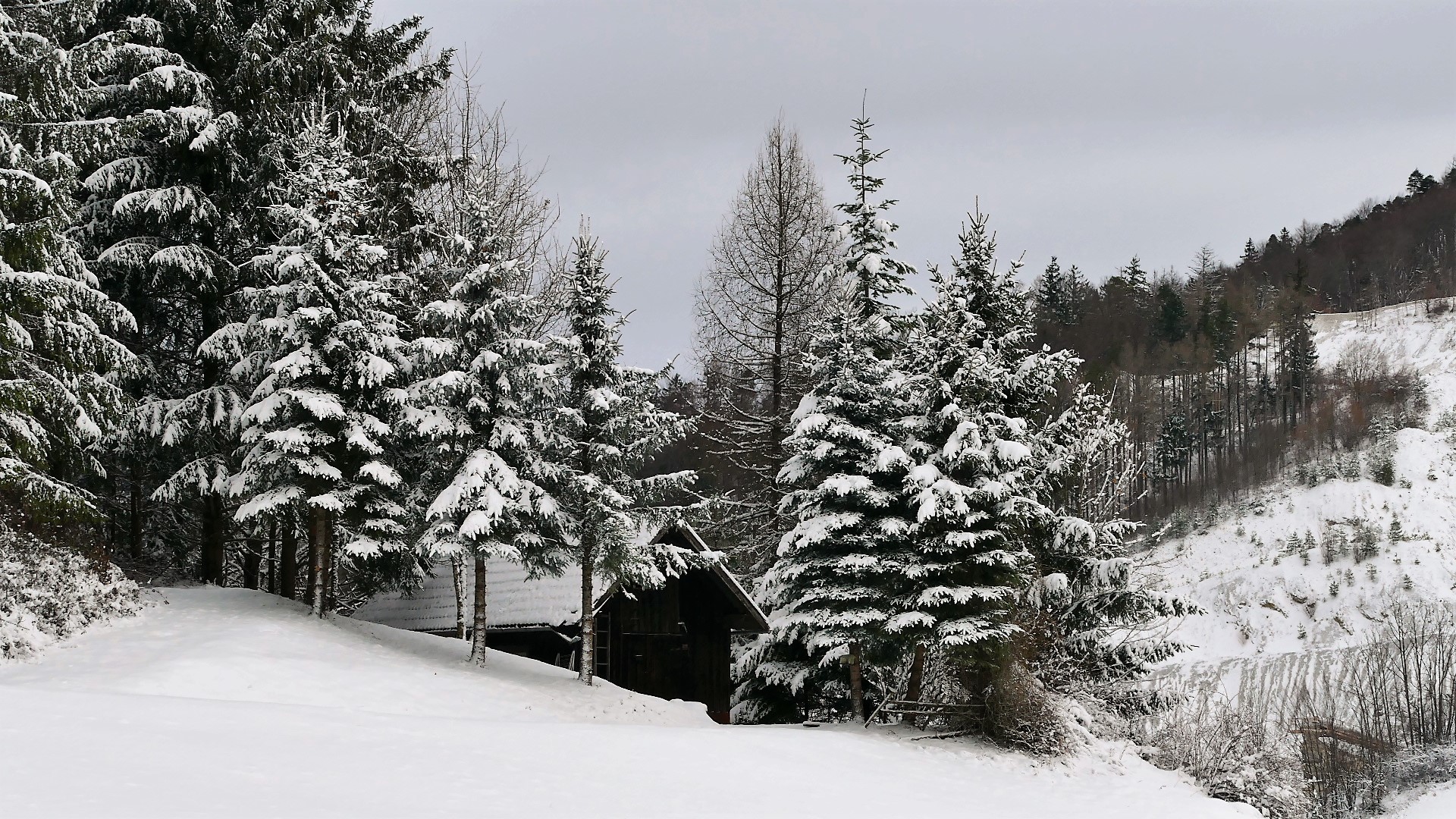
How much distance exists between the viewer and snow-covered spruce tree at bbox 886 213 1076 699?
18.6 metres

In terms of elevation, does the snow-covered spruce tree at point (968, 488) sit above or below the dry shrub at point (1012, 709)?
above

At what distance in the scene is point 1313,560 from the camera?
57.6m

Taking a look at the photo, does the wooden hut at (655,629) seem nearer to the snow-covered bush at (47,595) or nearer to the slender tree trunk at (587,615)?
the slender tree trunk at (587,615)

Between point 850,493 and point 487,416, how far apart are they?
22.6 feet

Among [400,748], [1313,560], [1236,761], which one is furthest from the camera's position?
[1313,560]

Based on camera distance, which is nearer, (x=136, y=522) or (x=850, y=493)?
(x=850, y=493)

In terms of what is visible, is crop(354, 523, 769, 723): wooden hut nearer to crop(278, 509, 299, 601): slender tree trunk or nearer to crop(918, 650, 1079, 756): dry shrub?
crop(278, 509, 299, 601): slender tree trunk

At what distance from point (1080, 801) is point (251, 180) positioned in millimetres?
19727

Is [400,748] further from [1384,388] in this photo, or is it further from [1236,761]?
[1384,388]

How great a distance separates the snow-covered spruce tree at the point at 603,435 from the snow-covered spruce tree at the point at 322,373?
3.19 m

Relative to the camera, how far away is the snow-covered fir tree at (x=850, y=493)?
63.3ft

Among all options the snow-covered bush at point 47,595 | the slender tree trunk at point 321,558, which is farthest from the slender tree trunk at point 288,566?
the snow-covered bush at point 47,595

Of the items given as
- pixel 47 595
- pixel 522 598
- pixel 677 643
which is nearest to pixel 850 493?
pixel 677 643

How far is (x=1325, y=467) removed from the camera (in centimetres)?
6919
